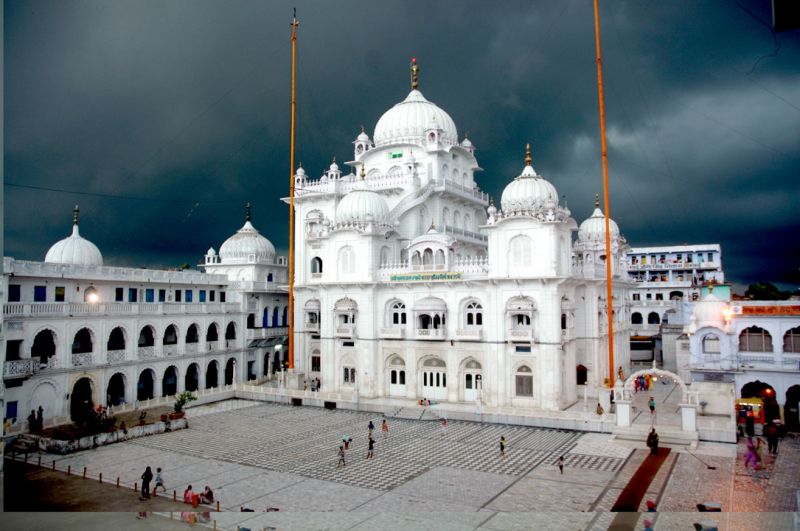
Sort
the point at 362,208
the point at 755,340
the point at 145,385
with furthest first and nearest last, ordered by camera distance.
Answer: the point at 145,385, the point at 362,208, the point at 755,340

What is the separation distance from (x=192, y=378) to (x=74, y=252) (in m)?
9.88

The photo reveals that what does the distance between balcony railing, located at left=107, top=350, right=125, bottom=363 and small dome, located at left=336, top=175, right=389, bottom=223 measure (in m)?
12.6

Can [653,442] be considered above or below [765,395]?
below

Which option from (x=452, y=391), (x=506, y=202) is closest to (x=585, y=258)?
(x=506, y=202)

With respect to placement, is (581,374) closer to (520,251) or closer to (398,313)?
(520,251)

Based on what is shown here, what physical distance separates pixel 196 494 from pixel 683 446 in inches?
625

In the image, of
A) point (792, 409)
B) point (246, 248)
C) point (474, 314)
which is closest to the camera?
point (792, 409)

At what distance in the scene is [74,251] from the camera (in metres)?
31.3

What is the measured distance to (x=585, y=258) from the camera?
37.0 metres

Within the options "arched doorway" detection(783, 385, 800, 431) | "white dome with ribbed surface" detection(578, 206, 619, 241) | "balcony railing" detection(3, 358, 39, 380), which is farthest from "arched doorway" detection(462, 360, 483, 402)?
"balcony railing" detection(3, 358, 39, 380)

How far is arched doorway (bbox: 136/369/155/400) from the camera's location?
32344 millimetres

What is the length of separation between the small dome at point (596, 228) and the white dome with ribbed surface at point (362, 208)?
13580 millimetres

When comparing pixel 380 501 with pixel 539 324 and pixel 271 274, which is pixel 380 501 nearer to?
pixel 539 324

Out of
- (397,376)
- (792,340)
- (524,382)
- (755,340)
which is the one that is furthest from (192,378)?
(792,340)
